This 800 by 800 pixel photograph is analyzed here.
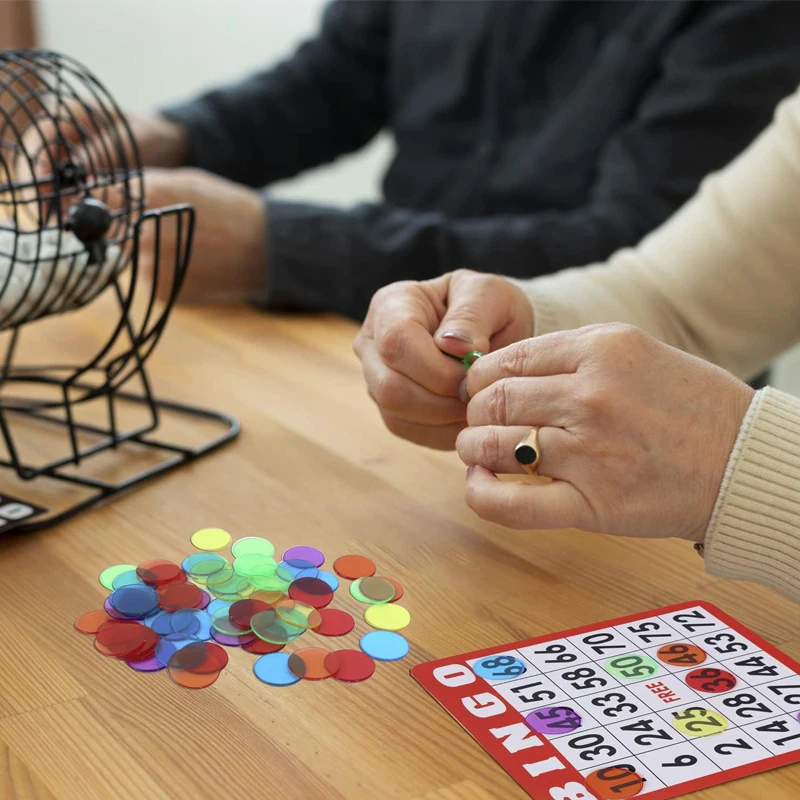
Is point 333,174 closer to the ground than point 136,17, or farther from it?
closer to the ground

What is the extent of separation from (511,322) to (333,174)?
2381 millimetres

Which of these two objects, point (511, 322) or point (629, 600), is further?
point (511, 322)

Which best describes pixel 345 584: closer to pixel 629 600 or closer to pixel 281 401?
pixel 629 600

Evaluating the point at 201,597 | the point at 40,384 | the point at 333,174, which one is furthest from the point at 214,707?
the point at 333,174

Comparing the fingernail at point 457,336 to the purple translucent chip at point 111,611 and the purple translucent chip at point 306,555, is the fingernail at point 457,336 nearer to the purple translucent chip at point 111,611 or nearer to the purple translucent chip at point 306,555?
the purple translucent chip at point 306,555

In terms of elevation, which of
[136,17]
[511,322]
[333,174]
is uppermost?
[136,17]

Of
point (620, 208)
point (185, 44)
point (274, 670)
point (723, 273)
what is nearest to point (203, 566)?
point (274, 670)

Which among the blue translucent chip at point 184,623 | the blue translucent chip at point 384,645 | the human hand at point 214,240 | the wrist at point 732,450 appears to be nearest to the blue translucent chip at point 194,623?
the blue translucent chip at point 184,623

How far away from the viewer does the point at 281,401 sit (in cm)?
106

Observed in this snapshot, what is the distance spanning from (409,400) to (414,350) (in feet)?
0.17

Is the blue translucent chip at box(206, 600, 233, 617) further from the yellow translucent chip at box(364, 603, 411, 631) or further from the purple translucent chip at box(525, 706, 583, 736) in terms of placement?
the purple translucent chip at box(525, 706, 583, 736)

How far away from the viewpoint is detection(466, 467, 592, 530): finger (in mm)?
678

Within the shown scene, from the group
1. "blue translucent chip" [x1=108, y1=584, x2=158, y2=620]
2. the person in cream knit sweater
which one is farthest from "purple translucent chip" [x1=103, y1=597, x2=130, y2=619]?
the person in cream knit sweater

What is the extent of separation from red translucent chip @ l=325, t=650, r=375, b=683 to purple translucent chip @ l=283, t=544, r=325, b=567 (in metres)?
0.11
